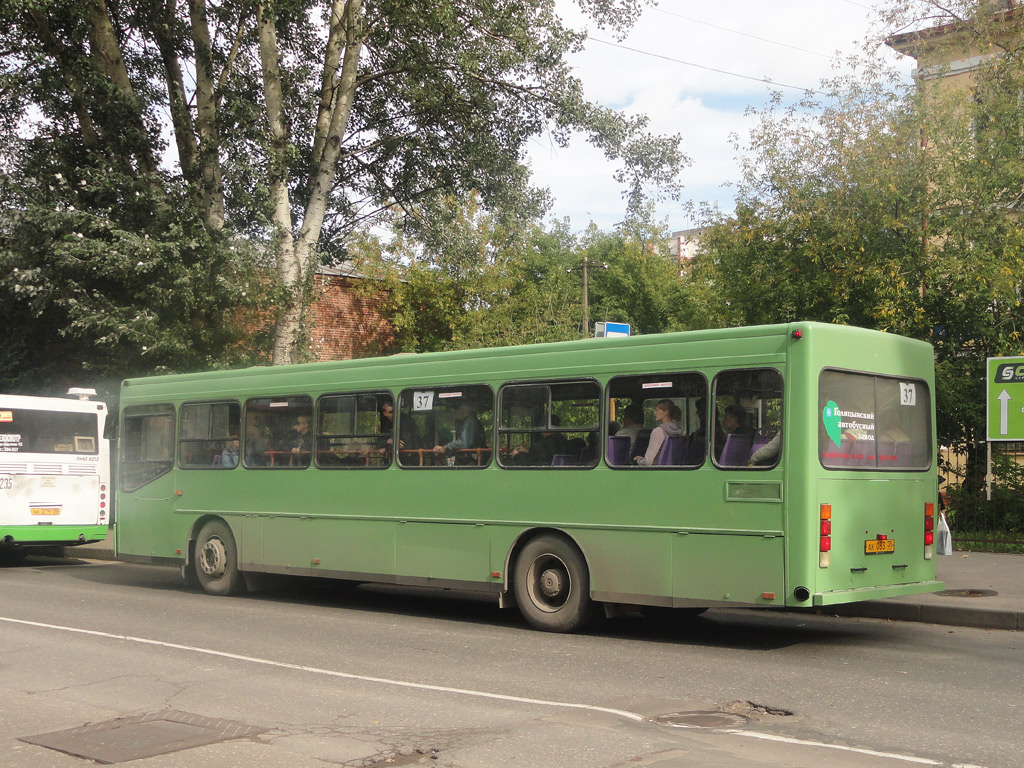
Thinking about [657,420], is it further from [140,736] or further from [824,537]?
[140,736]

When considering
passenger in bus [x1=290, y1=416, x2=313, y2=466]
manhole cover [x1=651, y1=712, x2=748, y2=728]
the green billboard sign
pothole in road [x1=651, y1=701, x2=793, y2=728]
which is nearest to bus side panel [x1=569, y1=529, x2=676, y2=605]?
pothole in road [x1=651, y1=701, x2=793, y2=728]

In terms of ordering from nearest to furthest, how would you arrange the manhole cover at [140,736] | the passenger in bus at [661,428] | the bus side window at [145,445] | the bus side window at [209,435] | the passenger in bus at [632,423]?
1. the manhole cover at [140,736]
2. the passenger in bus at [661,428]
3. the passenger in bus at [632,423]
4. the bus side window at [209,435]
5. the bus side window at [145,445]

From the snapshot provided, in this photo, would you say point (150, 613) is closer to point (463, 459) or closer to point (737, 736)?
point (463, 459)

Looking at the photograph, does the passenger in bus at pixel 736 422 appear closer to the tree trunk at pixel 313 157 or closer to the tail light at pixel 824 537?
the tail light at pixel 824 537

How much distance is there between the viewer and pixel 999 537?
17.7 metres

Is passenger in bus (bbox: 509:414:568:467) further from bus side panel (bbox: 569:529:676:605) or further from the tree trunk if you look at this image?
the tree trunk

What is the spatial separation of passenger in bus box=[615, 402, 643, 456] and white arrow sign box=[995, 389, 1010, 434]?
7.93 meters

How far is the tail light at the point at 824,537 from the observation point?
9.61 metres

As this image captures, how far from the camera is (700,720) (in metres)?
7.12

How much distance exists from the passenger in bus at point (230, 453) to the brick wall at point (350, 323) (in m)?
20.5

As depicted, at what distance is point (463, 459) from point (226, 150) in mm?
11696

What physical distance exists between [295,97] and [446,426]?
542 inches

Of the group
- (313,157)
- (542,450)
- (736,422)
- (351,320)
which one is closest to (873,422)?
(736,422)

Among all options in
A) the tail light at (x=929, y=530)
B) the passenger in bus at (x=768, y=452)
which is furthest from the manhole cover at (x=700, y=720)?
the tail light at (x=929, y=530)
